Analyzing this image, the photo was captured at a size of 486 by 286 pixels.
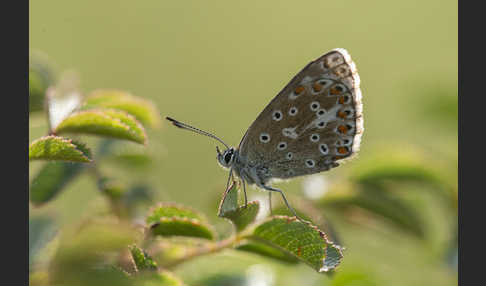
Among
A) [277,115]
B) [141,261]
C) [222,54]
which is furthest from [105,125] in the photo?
[222,54]

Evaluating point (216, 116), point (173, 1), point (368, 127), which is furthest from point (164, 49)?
point (368, 127)

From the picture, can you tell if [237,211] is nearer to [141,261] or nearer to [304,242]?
[304,242]

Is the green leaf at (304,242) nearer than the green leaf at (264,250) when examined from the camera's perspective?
Yes

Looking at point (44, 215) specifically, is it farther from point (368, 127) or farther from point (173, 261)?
point (368, 127)

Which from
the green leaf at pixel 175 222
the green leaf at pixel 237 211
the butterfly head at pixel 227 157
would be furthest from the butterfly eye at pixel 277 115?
the green leaf at pixel 175 222

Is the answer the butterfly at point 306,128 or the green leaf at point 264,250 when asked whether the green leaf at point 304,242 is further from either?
the butterfly at point 306,128

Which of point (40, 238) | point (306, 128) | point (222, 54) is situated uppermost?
point (222, 54)
